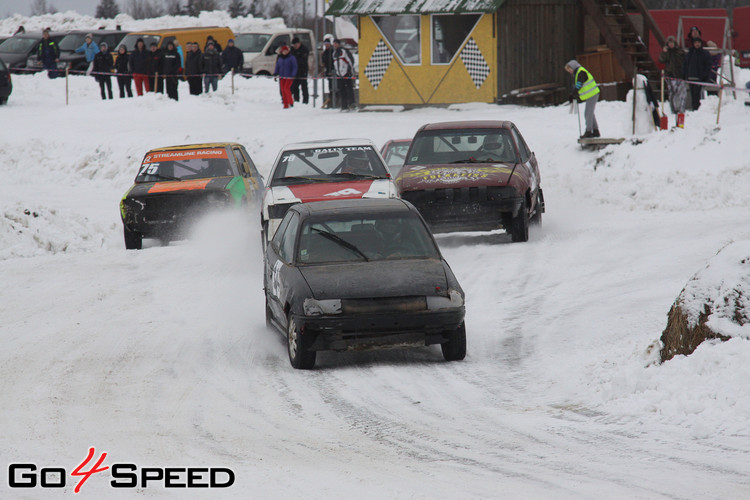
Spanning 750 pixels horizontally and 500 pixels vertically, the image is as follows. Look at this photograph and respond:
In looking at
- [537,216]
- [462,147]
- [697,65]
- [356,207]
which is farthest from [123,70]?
[356,207]

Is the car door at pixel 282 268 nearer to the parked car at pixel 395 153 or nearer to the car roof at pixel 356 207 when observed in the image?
the car roof at pixel 356 207

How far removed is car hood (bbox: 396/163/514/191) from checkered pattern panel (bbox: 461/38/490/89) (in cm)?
1438

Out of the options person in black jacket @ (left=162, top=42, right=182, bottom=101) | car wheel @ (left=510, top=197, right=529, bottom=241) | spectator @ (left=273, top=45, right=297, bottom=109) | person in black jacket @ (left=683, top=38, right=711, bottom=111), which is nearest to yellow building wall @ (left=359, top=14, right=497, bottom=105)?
spectator @ (left=273, top=45, right=297, bottom=109)

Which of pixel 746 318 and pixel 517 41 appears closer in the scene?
pixel 746 318

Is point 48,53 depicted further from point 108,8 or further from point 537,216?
point 108,8

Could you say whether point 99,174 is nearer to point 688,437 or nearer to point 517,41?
point 517,41

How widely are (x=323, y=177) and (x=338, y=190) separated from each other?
0.65m

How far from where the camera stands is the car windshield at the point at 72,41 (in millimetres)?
39750

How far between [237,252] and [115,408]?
7.34 meters

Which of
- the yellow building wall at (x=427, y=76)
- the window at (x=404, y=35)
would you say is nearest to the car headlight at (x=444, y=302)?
the yellow building wall at (x=427, y=76)

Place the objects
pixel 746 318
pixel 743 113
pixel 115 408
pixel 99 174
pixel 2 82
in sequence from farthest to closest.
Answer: pixel 2 82 → pixel 99 174 → pixel 743 113 → pixel 115 408 → pixel 746 318

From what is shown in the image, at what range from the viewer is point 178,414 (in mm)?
7324

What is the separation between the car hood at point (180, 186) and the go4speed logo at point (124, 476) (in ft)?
31.7

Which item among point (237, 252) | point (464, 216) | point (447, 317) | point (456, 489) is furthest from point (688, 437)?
point (237, 252)
